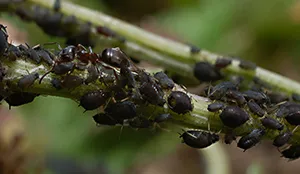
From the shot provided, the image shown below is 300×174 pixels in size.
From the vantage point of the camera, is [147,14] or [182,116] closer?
[182,116]

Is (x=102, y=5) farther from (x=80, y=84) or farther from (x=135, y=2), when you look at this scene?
(x=80, y=84)

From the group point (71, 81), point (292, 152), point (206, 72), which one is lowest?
point (206, 72)

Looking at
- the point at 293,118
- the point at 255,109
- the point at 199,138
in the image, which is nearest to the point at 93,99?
the point at 199,138

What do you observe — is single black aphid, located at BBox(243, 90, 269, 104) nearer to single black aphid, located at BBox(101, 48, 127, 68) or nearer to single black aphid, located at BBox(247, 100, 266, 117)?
single black aphid, located at BBox(247, 100, 266, 117)

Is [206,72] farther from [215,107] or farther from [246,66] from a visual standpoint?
[215,107]

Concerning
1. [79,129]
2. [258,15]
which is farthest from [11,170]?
[258,15]

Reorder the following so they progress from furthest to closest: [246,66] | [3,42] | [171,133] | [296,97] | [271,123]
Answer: [171,133] → [246,66] → [296,97] → [271,123] → [3,42]
